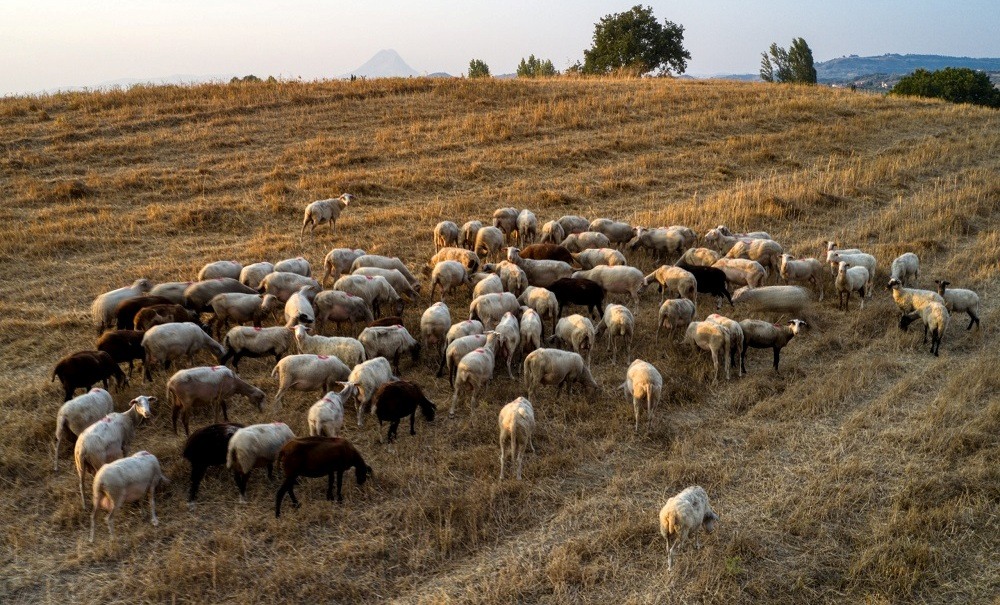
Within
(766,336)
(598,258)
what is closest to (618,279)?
(598,258)

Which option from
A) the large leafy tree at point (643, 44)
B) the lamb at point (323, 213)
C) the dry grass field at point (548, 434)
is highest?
the large leafy tree at point (643, 44)

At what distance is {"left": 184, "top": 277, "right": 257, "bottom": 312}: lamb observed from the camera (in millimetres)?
11648

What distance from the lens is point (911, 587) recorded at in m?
6.38

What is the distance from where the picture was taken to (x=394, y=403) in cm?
867

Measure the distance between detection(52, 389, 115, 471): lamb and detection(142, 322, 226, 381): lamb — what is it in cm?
152

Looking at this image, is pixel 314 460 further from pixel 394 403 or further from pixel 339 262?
pixel 339 262

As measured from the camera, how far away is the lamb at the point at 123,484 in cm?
690

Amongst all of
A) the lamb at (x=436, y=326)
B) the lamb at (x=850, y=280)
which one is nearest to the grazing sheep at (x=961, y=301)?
the lamb at (x=850, y=280)

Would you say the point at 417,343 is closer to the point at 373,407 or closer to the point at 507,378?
the point at 507,378

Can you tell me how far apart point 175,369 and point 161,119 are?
18710 millimetres

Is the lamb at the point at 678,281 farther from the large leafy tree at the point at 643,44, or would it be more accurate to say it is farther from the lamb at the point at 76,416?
the large leafy tree at the point at 643,44

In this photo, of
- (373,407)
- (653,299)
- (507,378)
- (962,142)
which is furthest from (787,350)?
(962,142)

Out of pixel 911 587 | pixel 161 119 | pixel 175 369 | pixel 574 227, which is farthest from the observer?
pixel 161 119

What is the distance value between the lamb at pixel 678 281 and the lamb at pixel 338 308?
198 inches
